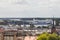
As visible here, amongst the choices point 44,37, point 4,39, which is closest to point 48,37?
point 44,37

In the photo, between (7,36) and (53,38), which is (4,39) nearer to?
(7,36)

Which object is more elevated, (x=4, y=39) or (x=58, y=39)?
(x=58, y=39)

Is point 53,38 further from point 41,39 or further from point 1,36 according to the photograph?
point 1,36

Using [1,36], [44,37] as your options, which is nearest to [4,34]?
[1,36]

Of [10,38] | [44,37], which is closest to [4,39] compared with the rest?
[10,38]

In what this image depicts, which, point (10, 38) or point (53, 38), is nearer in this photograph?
point (53, 38)

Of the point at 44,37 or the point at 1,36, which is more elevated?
the point at 44,37

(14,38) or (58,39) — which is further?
(14,38)
